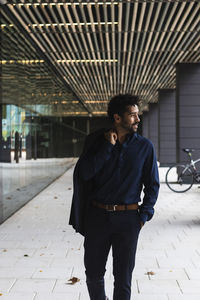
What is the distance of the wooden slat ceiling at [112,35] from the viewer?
8305 mm

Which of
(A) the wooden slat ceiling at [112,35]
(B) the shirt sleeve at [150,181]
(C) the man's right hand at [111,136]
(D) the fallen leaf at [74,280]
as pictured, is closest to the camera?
(C) the man's right hand at [111,136]

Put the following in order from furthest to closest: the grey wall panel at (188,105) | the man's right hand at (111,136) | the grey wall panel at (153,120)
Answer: the grey wall panel at (153,120) < the grey wall panel at (188,105) < the man's right hand at (111,136)

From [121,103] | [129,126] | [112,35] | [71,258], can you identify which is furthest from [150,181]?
[112,35]

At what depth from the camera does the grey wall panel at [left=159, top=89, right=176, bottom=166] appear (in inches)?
827

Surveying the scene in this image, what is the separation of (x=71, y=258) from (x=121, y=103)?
278cm

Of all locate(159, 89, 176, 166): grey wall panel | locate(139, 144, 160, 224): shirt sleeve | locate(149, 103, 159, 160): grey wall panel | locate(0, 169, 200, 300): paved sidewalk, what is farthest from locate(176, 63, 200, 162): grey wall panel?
locate(149, 103, 159, 160): grey wall panel

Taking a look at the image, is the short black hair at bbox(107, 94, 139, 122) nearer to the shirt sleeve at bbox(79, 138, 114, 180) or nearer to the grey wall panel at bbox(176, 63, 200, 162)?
the shirt sleeve at bbox(79, 138, 114, 180)

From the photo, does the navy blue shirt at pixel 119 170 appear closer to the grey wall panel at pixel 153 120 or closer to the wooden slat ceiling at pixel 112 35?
the wooden slat ceiling at pixel 112 35

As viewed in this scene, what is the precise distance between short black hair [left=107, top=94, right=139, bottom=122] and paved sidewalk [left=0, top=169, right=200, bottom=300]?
184 centimetres

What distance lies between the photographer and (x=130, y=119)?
2.55m

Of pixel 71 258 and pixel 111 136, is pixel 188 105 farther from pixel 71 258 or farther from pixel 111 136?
pixel 111 136

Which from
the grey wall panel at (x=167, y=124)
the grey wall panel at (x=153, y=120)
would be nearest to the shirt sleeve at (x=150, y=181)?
the grey wall panel at (x=167, y=124)

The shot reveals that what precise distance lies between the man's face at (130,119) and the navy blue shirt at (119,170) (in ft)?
0.23

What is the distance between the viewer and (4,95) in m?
7.01
